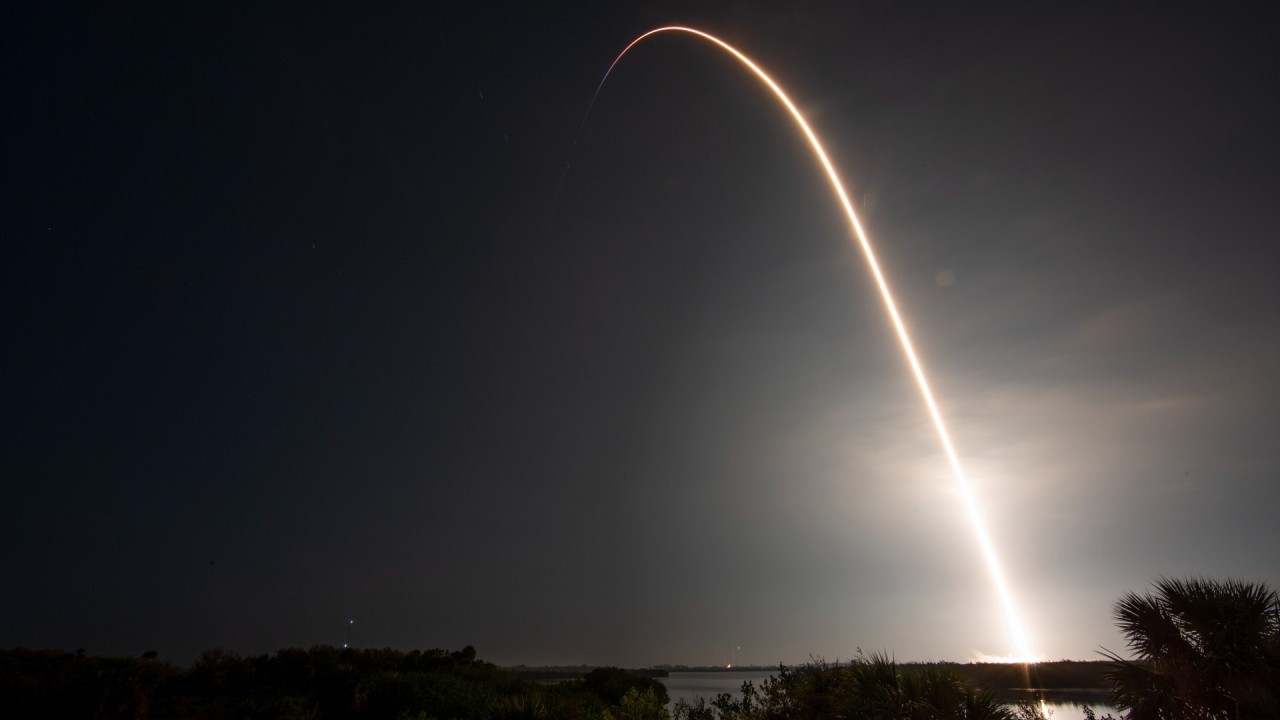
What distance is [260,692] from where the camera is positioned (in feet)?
88.8

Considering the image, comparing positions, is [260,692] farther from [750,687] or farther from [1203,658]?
[1203,658]

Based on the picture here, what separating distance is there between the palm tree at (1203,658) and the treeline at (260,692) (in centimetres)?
1138

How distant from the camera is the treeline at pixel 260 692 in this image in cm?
2133

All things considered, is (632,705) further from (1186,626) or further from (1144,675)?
(1186,626)

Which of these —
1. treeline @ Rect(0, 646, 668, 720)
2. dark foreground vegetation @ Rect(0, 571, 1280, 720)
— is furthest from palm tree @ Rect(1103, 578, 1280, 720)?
treeline @ Rect(0, 646, 668, 720)

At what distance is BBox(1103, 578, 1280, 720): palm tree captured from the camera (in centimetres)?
1102

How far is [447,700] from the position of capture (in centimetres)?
2494

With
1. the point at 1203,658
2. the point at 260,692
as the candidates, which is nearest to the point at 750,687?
the point at 1203,658

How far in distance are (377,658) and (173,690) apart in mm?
12000

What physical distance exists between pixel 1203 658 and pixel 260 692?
32.8 metres

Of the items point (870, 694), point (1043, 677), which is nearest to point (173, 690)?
point (870, 694)

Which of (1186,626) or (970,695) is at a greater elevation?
(1186,626)

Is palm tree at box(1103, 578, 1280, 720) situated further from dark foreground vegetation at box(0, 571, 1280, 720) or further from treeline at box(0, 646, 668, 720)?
treeline at box(0, 646, 668, 720)

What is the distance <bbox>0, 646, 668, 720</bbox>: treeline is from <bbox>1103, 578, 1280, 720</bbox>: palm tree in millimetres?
11379
